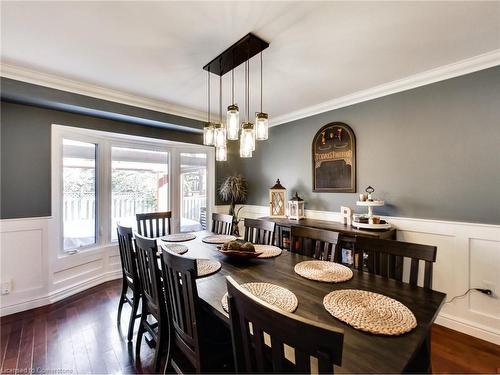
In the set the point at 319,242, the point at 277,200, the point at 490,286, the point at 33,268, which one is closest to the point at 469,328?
the point at 490,286

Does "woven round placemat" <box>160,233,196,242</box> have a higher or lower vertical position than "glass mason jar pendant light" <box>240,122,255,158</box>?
lower

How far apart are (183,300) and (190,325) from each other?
14cm

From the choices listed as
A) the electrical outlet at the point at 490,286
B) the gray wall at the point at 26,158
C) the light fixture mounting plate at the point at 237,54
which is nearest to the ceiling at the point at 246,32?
the light fixture mounting plate at the point at 237,54

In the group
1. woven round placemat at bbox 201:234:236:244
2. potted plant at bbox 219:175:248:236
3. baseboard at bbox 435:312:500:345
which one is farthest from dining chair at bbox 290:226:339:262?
potted plant at bbox 219:175:248:236

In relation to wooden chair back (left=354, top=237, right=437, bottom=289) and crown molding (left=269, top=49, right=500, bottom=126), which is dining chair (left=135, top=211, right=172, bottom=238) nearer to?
wooden chair back (left=354, top=237, right=437, bottom=289)

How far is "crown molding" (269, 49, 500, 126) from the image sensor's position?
6.52 feet

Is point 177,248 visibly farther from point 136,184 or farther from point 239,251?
point 136,184

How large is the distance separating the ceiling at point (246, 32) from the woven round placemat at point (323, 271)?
1.73 m

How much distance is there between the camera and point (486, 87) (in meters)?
2.02

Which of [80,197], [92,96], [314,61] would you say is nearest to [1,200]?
[80,197]

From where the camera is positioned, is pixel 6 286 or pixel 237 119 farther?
pixel 6 286

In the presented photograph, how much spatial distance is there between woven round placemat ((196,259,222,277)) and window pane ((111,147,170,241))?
216cm

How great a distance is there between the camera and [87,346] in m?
1.89

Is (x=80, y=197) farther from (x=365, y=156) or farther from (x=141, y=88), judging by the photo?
(x=365, y=156)
